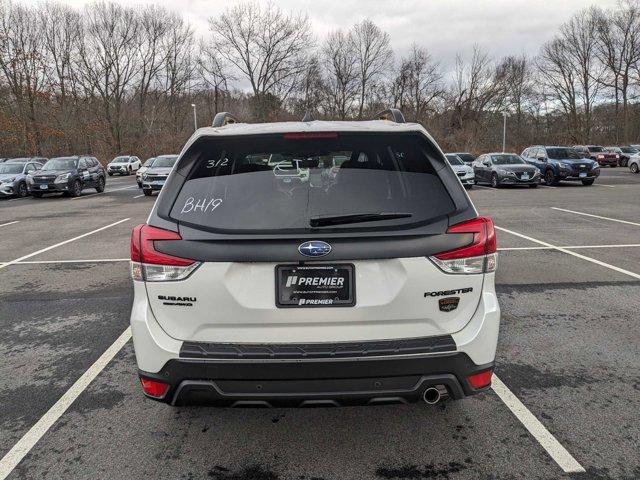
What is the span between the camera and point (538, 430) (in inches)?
116

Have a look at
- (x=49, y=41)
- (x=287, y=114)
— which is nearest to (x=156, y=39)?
(x=49, y=41)

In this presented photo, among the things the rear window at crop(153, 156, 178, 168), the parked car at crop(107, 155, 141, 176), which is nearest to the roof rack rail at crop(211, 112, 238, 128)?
the rear window at crop(153, 156, 178, 168)

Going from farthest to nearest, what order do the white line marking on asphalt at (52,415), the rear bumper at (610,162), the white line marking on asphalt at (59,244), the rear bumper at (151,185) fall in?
the rear bumper at (610,162) < the rear bumper at (151,185) < the white line marking on asphalt at (59,244) < the white line marking on asphalt at (52,415)

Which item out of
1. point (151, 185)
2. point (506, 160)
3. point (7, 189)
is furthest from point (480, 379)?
point (7, 189)

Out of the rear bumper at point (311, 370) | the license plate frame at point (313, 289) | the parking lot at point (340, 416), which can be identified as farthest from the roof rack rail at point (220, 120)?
the parking lot at point (340, 416)

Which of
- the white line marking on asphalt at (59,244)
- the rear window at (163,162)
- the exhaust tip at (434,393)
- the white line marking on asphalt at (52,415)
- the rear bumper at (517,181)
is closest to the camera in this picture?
the exhaust tip at (434,393)

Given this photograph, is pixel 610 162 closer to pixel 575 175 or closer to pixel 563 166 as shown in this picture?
pixel 575 175

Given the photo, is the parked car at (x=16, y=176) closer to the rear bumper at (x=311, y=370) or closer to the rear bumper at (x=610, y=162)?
the rear bumper at (x=311, y=370)

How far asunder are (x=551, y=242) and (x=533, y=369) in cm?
588

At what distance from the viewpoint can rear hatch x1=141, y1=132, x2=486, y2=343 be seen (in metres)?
2.34

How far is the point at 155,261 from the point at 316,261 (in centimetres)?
79

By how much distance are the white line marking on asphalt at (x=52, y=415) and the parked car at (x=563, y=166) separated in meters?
22.4

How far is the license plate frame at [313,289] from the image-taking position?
236 cm

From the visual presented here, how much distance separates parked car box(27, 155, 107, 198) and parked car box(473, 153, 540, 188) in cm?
1822
